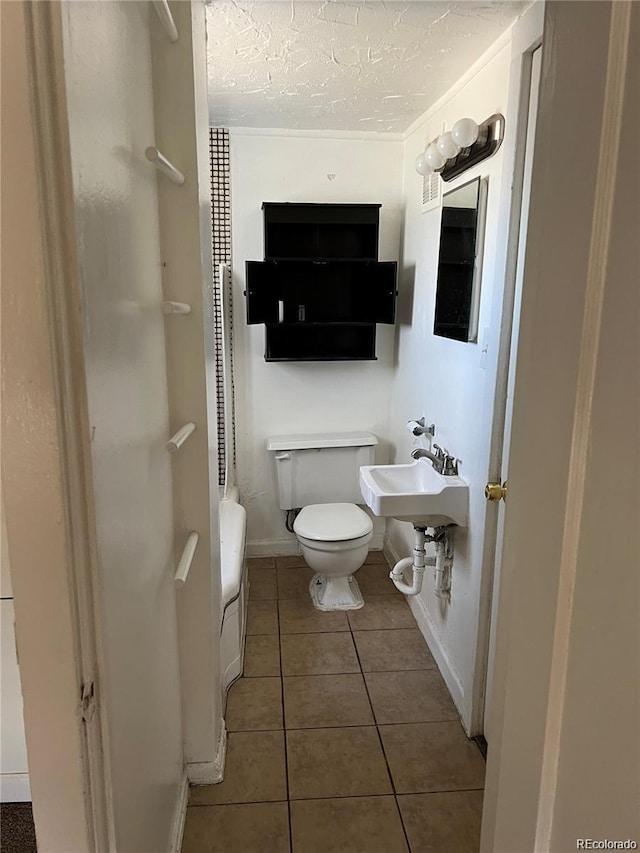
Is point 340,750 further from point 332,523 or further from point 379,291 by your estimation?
point 379,291

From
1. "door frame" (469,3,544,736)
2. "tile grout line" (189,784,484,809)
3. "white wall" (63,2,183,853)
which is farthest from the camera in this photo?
"tile grout line" (189,784,484,809)

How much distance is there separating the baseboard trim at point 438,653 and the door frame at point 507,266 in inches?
7.4

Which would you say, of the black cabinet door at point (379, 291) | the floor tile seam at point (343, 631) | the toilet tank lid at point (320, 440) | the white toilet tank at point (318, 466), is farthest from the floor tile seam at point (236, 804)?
the black cabinet door at point (379, 291)

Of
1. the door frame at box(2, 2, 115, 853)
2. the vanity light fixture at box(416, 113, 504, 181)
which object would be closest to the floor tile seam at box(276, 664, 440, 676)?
the door frame at box(2, 2, 115, 853)

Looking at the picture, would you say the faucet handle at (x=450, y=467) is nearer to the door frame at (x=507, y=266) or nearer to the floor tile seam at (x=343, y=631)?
the door frame at (x=507, y=266)

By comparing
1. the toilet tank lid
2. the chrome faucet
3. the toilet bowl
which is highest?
the chrome faucet

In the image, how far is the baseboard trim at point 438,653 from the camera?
222 cm

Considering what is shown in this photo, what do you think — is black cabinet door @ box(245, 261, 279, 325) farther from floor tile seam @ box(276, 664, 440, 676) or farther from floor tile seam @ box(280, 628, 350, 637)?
floor tile seam @ box(276, 664, 440, 676)

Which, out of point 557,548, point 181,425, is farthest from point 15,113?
point 181,425

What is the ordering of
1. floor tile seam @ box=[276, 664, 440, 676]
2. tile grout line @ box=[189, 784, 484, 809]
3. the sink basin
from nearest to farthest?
tile grout line @ box=[189, 784, 484, 809], the sink basin, floor tile seam @ box=[276, 664, 440, 676]

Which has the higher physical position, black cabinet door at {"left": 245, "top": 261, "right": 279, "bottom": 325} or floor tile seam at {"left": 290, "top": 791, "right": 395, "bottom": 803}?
black cabinet door at {"left": 245, "top": 261, "right": 279, "bottom": 325}

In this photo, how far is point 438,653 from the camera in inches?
98.7

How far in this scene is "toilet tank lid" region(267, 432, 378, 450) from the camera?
320 cm

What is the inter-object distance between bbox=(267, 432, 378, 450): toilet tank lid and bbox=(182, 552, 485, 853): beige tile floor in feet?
2.74
